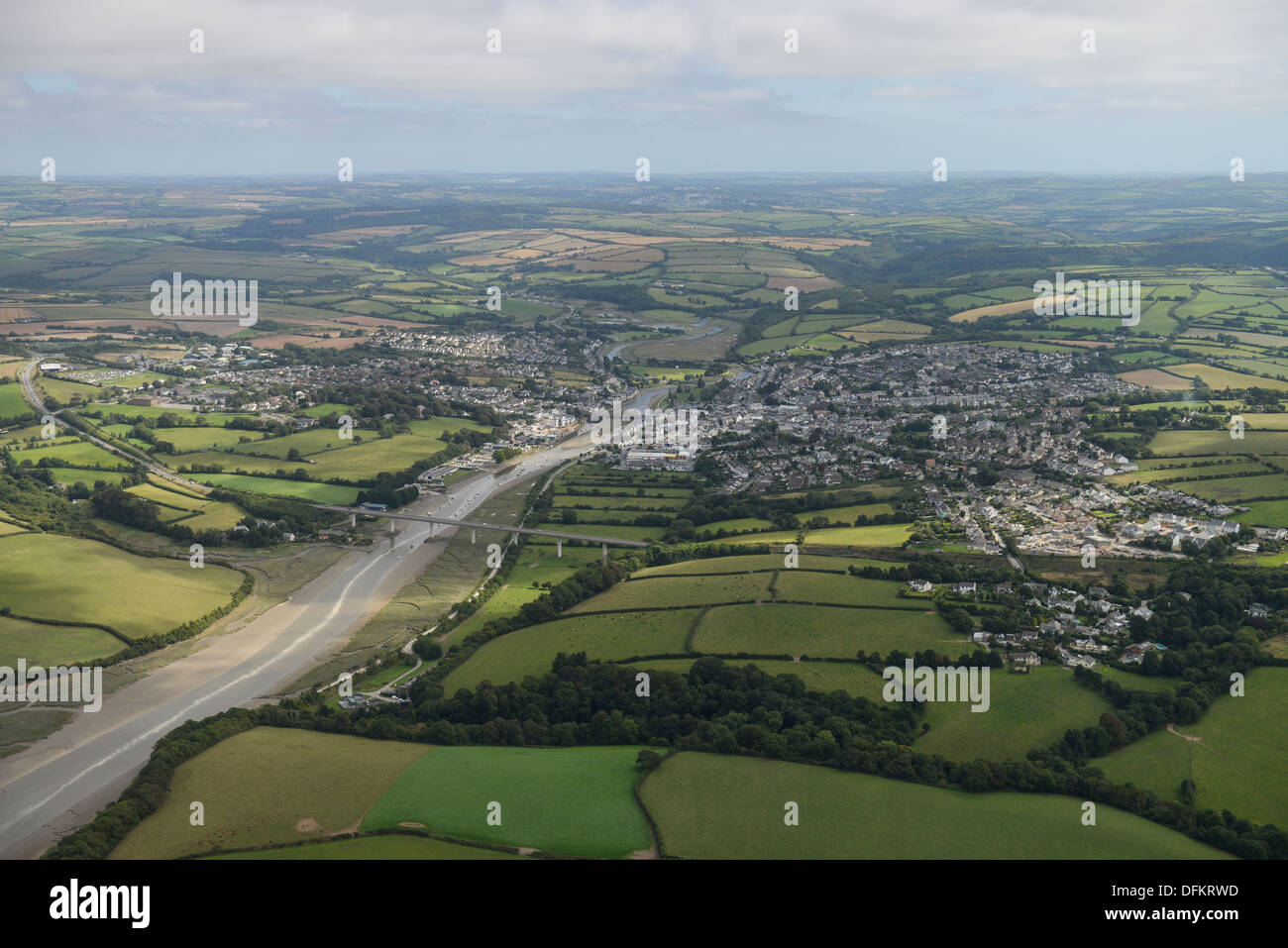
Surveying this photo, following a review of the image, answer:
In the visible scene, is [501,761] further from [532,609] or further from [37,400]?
[37,400]

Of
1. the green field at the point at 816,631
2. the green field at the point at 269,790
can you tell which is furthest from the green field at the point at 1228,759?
the green field at the point at 269,790

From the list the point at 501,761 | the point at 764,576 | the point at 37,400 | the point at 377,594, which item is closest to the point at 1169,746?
the point at 764,576

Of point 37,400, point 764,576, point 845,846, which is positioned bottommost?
point 845,846

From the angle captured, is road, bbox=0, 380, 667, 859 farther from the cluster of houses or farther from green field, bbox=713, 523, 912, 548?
the cluster of houses

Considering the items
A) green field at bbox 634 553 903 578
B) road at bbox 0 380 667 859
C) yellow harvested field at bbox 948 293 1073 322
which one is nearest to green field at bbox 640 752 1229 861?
green field at bbox 634 553 903 578

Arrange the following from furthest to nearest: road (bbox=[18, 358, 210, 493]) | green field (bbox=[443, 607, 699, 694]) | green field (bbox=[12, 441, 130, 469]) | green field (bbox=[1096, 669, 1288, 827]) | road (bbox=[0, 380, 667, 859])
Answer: green field (bbox=[12, 441, 130, 469]) < road (bbox=[18, 358, 210, 493]) < green field (bbox=[443, 607, 699, 694]) < road (bbox=[0, 380, 667, 859]) < green field (bbox=[1096, 669, 1288, 827])
